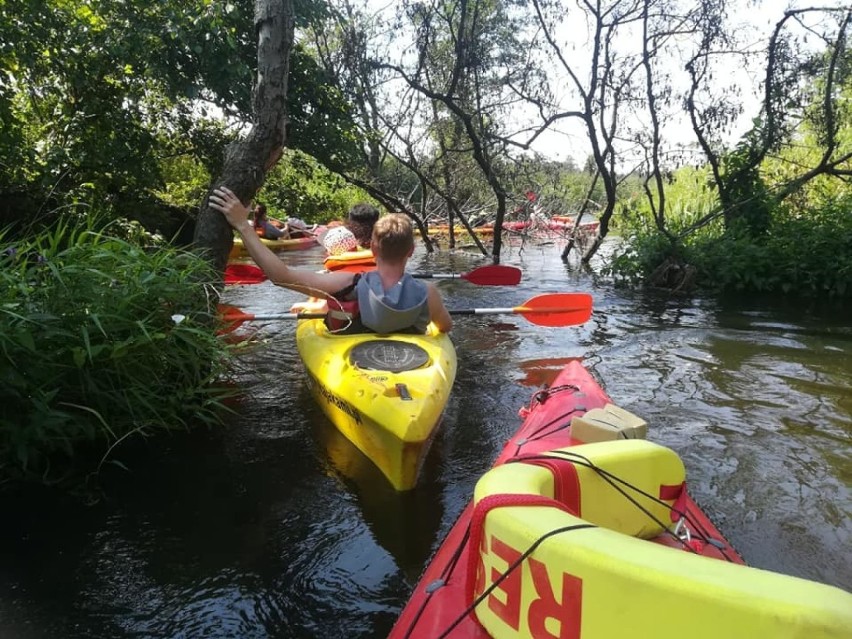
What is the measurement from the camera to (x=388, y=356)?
3.17 metres

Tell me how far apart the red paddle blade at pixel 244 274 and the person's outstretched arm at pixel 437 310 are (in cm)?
158

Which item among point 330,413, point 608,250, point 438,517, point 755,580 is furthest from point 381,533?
point 608,250

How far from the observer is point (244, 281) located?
14.7ft

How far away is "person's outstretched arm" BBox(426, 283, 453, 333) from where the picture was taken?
3.40 meters

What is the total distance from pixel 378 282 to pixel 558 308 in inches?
89.6

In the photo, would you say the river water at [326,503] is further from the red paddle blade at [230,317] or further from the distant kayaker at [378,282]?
the distant kayaker at [378,282]

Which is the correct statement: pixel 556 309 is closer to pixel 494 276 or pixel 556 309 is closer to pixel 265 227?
pixel 494 276

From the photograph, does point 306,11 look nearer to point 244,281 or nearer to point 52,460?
point 244,281

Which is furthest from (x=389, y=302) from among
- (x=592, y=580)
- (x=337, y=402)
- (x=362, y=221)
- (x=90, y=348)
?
(x=592, y=580)

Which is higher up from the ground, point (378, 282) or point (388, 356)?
point (378, 282)

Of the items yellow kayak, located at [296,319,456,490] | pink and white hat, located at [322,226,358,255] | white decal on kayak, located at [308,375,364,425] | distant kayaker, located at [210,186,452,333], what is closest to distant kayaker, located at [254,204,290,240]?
pink and white hat, located at [322,226,358,255]

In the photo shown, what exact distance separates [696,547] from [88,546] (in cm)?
214

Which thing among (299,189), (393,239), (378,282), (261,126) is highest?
(261,126)

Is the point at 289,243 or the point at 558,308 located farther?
the point at 289,243
